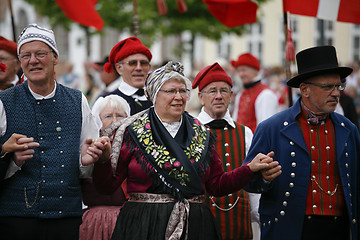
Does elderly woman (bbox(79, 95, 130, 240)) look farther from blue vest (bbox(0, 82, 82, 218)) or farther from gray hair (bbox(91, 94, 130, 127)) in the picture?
blue vest (bbox(0, 82, 82, 218))

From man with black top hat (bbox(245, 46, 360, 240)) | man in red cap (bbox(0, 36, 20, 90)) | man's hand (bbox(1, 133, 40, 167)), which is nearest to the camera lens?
man's hand (bbox(1, 133, 40, 167))

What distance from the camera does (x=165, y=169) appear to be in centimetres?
457

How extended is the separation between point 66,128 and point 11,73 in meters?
2.05

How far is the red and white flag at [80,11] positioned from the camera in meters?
8.37

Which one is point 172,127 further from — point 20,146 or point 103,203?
point 103,203

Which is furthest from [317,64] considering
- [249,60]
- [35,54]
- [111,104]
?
[249,60]

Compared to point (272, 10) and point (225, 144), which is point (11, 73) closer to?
point (225, 144)

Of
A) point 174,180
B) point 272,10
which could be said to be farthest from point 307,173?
point 272,10

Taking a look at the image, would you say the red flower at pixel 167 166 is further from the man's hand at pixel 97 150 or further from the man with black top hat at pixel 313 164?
the man with black top hat at pixel 313 164

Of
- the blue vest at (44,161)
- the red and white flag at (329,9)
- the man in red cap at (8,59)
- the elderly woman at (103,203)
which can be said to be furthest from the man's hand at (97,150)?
the red and white flag at (329,9)

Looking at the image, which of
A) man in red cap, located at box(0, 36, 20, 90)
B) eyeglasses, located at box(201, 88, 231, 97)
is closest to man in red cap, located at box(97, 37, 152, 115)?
eyeglasses, located at box(201, 88, 231, 97)

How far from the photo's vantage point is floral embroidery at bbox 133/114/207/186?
4566mm

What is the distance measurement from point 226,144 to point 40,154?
1.99m

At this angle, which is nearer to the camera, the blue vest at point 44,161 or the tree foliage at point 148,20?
the blue vest at point 44,161
